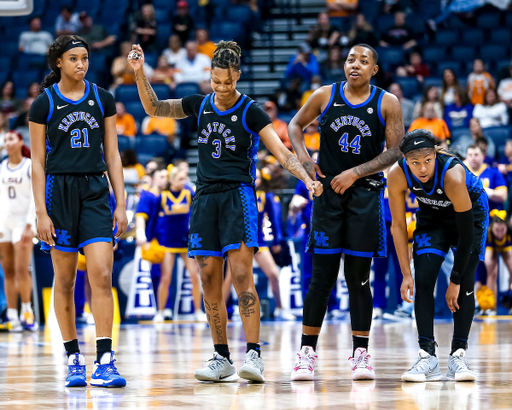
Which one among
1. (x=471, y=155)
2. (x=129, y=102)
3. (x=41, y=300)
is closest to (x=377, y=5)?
(x=129, y=102)

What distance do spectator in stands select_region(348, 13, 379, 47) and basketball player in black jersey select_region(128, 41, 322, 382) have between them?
1033 centimetres

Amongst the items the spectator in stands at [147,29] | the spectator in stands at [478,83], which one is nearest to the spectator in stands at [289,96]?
the spectator in stands at [478,83]

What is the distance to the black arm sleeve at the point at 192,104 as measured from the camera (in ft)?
16.9

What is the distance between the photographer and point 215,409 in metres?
3.80

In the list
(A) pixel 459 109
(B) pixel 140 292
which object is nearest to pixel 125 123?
(B) pixel 140 292

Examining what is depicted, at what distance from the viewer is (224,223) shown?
4930mm

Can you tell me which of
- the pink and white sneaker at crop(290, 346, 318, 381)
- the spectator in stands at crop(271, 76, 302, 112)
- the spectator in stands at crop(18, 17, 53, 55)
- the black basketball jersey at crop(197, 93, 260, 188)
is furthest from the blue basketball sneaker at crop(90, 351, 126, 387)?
the spectator in stands at crop(18, 17, 53, 55)

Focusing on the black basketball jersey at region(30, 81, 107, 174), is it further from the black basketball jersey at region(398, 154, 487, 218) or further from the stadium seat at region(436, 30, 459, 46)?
the stadium seat at region(436, 30, 459, 46)

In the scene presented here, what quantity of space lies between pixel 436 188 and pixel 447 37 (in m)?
11.4

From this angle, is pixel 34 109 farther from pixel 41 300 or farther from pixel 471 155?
pixel 471 155

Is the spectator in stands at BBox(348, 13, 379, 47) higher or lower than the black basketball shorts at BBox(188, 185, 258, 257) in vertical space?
higher

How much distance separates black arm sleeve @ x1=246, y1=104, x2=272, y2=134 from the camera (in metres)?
4.94

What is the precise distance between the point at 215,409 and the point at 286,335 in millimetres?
4350

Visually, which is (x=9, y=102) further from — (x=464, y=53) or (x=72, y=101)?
(x=72, y=101)
